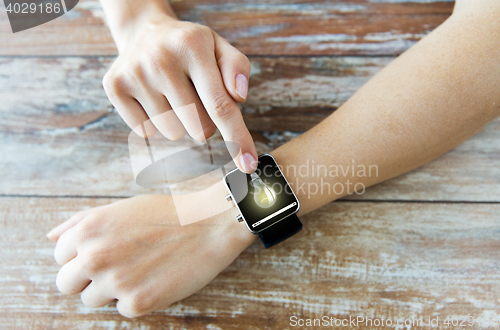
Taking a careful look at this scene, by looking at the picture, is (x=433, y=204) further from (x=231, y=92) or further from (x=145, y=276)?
(x=145, y=276)

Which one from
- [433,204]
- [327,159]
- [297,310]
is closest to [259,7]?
[327,159]

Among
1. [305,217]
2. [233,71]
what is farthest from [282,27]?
[305,217]

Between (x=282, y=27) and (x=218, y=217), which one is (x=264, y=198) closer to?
(x=218, y=217)

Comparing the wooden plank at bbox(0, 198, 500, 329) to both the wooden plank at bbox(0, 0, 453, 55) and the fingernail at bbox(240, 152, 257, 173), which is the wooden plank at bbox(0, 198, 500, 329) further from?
the wooden plank at bbox(0, 0, 453, 55)

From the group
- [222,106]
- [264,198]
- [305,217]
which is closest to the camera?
[222,106]

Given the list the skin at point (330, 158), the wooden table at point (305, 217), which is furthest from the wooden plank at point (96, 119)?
the skin at point (330, 158)
